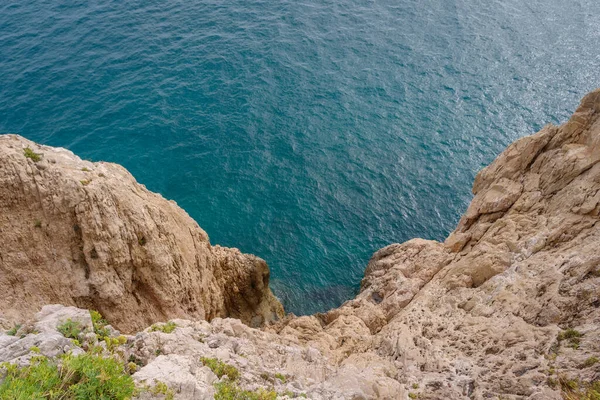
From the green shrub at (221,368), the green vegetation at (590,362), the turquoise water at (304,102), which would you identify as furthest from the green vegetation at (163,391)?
the turquoise water at (304,102)

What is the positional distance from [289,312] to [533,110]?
3574 centimetres

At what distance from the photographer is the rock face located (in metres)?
17.8

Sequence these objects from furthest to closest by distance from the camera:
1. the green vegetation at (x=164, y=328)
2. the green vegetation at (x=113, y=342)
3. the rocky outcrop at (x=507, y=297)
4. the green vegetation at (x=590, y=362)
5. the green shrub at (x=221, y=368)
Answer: the green vegetation at (x=164, y=328)
the rocky outcrop at (x=507, y=297)
the green shrub at (x=221, y=368)
the green vegetation at (x=113, y=342)
the green vegetation at (x=590, y=362)

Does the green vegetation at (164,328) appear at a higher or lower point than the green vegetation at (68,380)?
lower

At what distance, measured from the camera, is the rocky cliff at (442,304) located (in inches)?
557

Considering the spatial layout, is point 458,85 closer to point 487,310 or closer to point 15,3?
point 487,310

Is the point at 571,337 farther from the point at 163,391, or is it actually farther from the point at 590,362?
the point at 163,391

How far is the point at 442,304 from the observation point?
21.4 m

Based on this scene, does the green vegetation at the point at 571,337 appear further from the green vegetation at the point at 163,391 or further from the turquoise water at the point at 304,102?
the turquoise water at the point at 304,102

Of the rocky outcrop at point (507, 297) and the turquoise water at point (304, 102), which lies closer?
the rocky outcrop at point (507, 297)

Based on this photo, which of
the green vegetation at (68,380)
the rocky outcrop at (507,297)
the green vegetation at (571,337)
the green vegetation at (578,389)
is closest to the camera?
the green vegetation at (68,380)

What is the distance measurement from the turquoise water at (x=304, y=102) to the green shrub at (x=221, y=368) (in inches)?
818

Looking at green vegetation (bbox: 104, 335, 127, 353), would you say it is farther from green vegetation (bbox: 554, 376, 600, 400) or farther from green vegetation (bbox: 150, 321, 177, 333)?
green vegetation (bbox: 554, 376, 600, 400)

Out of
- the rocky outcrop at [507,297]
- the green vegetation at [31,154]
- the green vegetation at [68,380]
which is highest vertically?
the green vegetation at [31,154]
